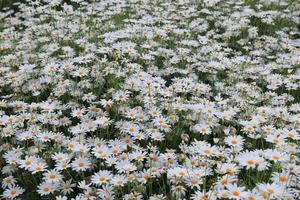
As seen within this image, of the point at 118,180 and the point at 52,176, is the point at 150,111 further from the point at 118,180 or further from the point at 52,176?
the point at 52,176

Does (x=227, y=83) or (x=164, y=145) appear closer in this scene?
(x=164, y=145)

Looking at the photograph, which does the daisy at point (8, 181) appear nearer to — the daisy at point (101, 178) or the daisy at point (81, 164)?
the daisy at point (81, 164)

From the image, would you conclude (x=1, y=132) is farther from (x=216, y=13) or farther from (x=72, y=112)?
(x=216, y=13)

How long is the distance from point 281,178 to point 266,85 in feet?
7.69

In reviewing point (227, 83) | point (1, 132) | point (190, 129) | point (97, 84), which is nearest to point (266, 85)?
point (227, 83)

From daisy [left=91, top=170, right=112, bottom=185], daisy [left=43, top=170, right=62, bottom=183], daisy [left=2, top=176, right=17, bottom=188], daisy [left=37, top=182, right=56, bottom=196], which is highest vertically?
daisy [left=91, top=170, right=112, bottom=185]

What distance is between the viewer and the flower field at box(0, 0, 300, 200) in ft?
10.5

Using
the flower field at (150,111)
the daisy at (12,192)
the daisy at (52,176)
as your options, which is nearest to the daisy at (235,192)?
the flower field at (150,111)

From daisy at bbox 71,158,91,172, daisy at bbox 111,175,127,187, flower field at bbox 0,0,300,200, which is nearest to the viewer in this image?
daisy at bbox 111,175,127,187

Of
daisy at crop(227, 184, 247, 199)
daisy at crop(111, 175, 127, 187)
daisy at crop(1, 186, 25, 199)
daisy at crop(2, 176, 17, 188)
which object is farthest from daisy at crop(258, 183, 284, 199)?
daisy at crop(2, 176, 17, 188)

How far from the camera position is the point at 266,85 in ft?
16.9

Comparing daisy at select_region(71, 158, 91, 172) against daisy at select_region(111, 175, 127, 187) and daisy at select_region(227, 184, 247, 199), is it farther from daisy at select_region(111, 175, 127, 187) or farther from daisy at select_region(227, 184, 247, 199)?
daisy at select_region(227, 184, 247, 199)

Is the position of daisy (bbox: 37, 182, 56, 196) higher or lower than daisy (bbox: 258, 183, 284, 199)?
lower

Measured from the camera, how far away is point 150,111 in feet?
13.3
